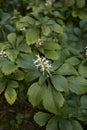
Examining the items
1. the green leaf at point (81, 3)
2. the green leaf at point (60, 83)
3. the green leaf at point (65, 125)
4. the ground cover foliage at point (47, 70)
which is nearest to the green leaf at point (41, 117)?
the ground cover foliage at point (47, 70)

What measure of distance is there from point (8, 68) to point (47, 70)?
0.30m

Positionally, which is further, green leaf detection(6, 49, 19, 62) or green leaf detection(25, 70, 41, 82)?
green leaf detection(6, 49, 19, 62)

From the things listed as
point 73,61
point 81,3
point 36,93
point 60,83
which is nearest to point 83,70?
point 73,61

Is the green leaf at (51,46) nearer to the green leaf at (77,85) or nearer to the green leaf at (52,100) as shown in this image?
the green leaf at (77,85)

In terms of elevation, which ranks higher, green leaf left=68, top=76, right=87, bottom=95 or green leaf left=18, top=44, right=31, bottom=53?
green leaf left=18, top=44, right=31, bottom=53

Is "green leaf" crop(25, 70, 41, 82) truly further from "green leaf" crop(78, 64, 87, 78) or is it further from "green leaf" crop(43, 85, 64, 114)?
"green leaf" crop(78, 64, 87, 78)

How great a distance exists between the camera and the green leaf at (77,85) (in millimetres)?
1889

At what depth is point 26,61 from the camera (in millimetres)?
2023

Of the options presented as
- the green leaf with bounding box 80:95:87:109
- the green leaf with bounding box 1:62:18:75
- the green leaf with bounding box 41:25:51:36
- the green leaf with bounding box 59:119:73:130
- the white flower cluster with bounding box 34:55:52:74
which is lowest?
the green leaf with bounding box 59:119:73:130

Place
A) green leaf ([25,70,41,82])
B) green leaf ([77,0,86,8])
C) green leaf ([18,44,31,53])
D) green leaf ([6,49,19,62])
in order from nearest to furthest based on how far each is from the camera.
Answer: green leaf ([25,70,41,82]) → green leaf ([6,49,19,62]) → green leaf ([18,44,31,53]) → green leaf ([77,0,86,8])

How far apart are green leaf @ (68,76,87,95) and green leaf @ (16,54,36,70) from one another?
27cm

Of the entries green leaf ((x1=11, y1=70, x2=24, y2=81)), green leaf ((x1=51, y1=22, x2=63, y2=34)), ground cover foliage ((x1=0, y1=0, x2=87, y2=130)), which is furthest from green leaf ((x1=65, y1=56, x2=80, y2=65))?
green leaf ((x1=11, y1=70, x2=24, y2=81))

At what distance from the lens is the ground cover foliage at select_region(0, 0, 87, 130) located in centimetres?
187

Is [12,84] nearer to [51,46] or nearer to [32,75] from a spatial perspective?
[32,75]
